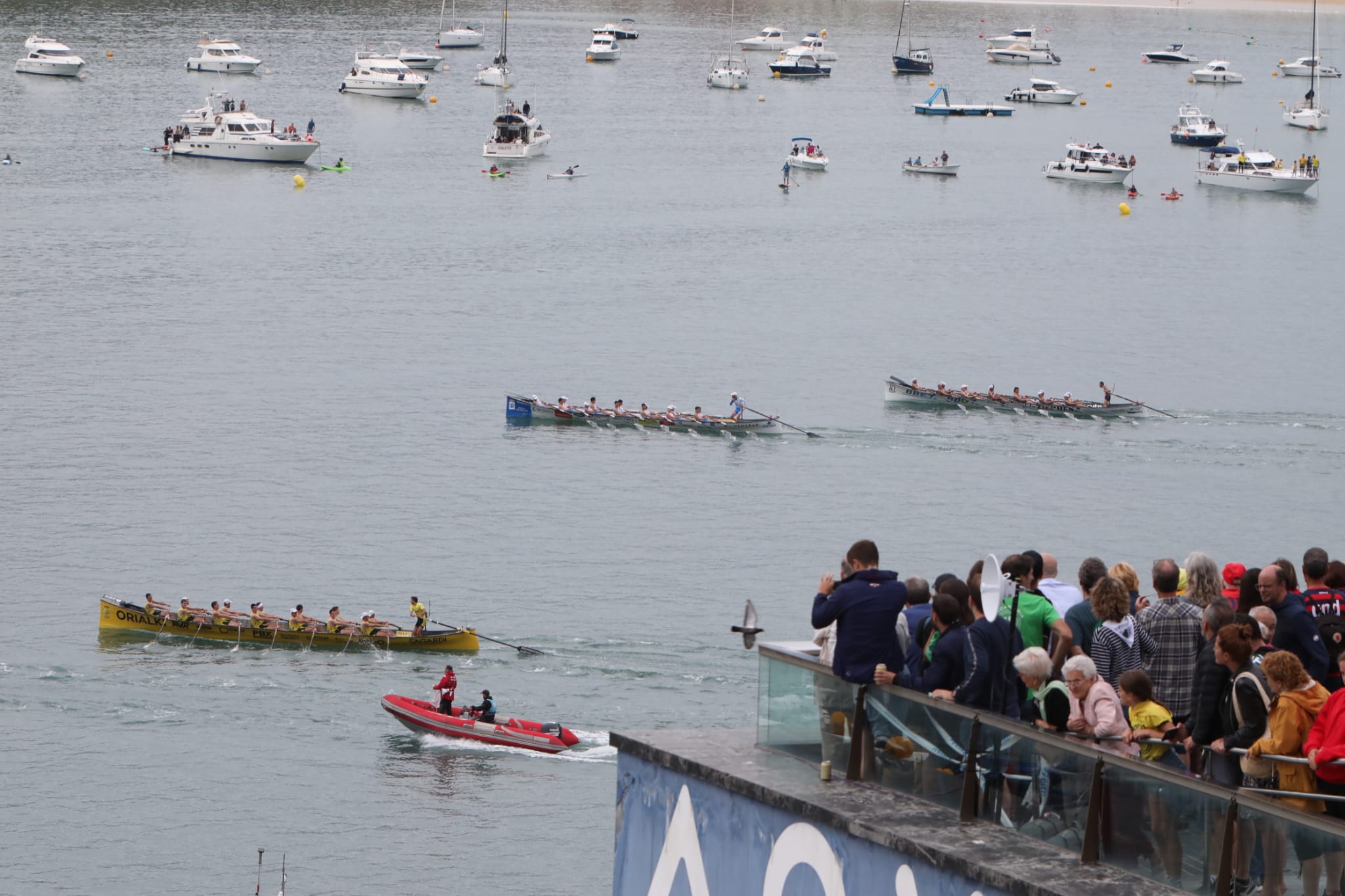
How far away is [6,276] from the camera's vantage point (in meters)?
97.9

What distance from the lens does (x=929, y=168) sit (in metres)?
139

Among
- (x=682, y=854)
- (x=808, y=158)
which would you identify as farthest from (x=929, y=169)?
(x=682, y=854)

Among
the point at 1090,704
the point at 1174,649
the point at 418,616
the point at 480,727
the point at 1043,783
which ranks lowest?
the point at 480,727

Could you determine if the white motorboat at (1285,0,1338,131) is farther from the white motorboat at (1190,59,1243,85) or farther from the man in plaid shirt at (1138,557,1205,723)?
the man in plaid shirt at (1138,557,1205,723)

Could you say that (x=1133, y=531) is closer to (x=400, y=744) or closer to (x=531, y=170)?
(x=400, y=744)

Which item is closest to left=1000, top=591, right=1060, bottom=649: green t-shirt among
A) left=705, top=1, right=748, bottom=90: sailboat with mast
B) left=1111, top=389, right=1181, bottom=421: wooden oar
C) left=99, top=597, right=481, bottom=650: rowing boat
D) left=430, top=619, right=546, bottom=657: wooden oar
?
left=430, top=619, right=546, bottom=657: wooden oar

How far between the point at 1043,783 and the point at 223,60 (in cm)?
16121

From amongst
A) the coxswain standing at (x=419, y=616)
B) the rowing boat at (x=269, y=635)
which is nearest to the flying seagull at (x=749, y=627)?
the rowing boat at (x=269, y=635)

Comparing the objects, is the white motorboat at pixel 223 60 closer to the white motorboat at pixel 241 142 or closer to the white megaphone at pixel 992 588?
the white motorboat at pixel 241 142

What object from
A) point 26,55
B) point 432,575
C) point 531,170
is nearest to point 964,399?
point 432,575

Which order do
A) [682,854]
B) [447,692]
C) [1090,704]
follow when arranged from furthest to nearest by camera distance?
1. [447,692]
2. [682,854]
3. [1090,704]

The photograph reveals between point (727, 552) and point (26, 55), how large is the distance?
130 m

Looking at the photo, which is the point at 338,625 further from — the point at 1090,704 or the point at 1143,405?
the point at 1090,704

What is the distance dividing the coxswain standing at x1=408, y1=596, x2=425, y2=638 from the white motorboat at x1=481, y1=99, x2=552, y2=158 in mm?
87106
